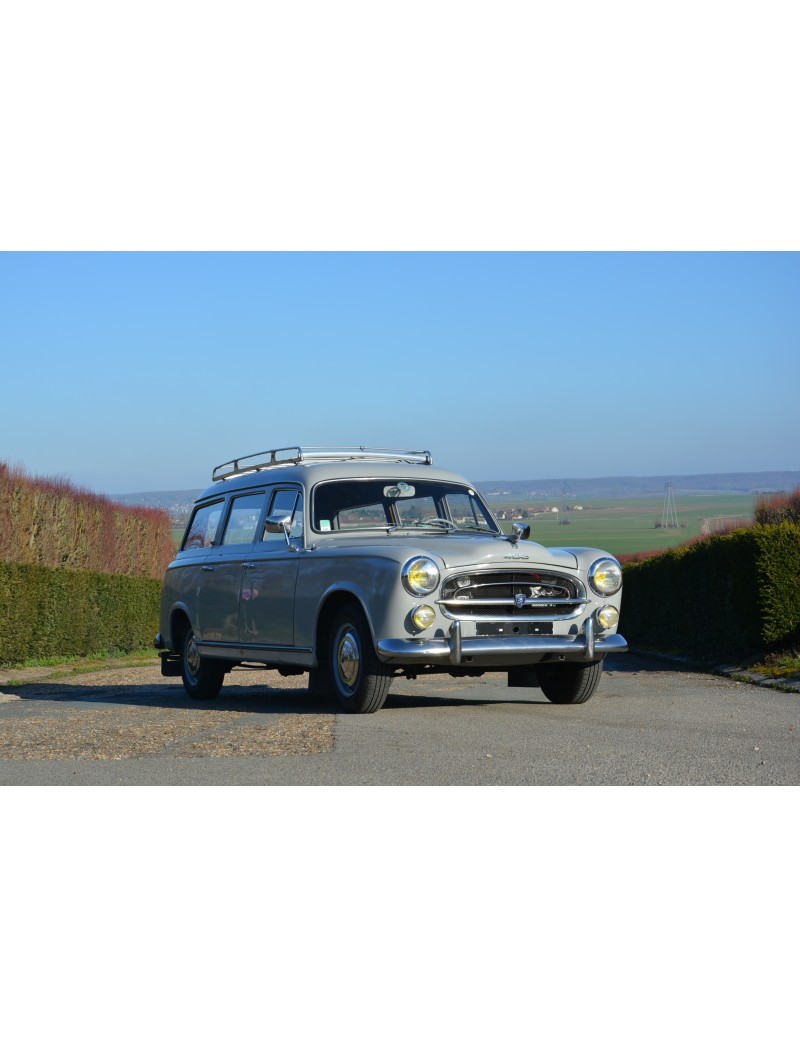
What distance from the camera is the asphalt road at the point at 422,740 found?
6.77m

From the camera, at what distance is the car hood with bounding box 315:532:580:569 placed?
29.5ft

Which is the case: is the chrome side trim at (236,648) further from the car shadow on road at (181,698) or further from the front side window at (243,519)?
the front side window at (243,519)

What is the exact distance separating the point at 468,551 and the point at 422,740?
5.29ft

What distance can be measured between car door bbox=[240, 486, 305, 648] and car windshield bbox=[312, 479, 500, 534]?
0.26 m

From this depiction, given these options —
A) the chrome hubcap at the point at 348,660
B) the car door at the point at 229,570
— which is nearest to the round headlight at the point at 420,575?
the chrome hubcap at the point at 348,660

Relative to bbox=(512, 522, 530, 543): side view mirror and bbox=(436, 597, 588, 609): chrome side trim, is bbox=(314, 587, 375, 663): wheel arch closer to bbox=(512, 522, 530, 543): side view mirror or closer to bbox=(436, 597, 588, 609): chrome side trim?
bbox=(436, 597, 588, 609): chrome side trim

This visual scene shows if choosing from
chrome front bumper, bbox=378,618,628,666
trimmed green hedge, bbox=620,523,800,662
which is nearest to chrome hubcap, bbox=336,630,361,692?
chrome front bumper, bbox=378,618,628,666

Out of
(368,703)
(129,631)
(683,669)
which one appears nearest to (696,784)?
(368,703)

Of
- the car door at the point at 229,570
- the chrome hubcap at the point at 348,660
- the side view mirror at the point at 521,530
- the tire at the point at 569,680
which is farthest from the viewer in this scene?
the car door at the point at 229,570

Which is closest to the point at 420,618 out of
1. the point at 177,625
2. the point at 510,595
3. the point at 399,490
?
the point at 510,595

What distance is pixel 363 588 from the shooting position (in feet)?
29.9

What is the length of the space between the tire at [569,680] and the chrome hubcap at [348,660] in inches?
64.3

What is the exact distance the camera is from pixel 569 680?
10.3 metres

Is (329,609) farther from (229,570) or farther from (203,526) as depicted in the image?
(203,526)
